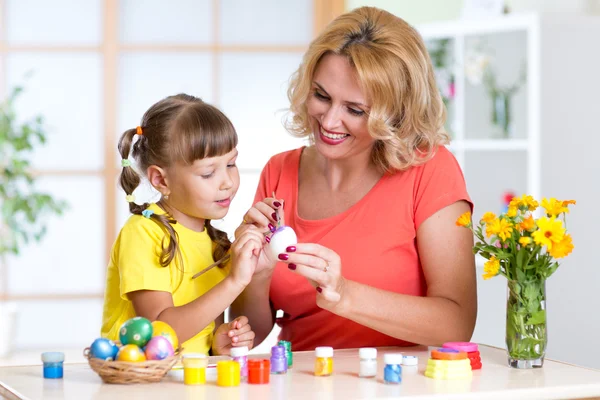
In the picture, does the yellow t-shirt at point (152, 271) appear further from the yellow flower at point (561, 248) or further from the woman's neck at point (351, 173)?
the yellow flower at point (561, 248)

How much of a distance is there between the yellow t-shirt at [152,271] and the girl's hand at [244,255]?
199 mm

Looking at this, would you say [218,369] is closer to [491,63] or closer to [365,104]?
[365,104]

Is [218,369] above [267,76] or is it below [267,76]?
below

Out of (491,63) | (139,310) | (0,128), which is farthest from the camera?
(0,128)

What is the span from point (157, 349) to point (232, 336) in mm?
467

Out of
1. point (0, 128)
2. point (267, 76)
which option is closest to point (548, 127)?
point (267, 76)

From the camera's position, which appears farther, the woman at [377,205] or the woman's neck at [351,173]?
the woman's neck at [351,173]

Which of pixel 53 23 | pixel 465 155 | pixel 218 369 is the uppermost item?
pixel 53 23

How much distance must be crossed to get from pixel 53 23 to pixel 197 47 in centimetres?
84

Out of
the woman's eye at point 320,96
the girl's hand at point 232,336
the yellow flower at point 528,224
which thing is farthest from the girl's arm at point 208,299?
the yellow flower at point 528,224

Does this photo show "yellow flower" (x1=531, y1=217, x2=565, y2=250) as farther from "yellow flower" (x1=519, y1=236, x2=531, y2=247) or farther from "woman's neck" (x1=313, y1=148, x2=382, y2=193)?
"woman's neck" (x1=313, y1=148, x2=382, y2=193)

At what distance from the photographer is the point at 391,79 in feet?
7.10

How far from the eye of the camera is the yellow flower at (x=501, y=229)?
1806 mm

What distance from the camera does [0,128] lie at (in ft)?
16.4
